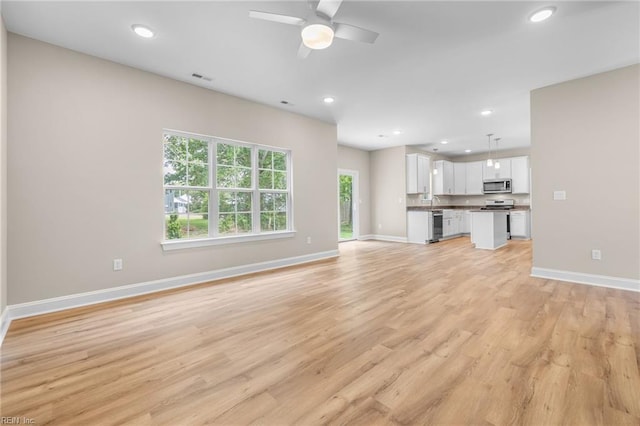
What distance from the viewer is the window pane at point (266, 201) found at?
4938 millimetres

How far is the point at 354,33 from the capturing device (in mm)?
2383

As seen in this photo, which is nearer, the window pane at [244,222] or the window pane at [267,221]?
the window pane at [244,222]

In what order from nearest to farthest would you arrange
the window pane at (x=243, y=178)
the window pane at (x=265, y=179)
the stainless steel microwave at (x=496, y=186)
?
1. the window pane at (x=243, y=178)
2. the window pane at (x=265, y=179)
3. the stainless steel microwave at (x=496, y=186)

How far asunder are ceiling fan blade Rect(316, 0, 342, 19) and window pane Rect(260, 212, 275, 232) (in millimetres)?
3322

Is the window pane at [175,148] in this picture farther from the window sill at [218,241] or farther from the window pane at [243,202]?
the window sill at [218,241]

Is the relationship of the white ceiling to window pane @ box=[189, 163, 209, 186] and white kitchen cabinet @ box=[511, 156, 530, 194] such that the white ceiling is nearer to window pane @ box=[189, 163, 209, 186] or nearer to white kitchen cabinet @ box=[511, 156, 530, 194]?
window pane @ box=[189, 163, 209, 186]

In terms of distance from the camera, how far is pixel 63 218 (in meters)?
3.05

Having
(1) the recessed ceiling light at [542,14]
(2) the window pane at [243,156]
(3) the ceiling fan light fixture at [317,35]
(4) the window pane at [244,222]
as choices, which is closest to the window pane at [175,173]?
(2) the window pane at [243,156]

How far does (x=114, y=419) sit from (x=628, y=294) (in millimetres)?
5114

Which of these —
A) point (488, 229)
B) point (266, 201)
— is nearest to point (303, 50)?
point (266, 201)

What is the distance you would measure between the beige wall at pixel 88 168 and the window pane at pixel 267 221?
2.65 feet

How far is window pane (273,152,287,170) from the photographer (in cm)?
515

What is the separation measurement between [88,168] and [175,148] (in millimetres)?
1053

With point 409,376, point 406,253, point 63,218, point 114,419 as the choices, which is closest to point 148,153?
point 63,218
